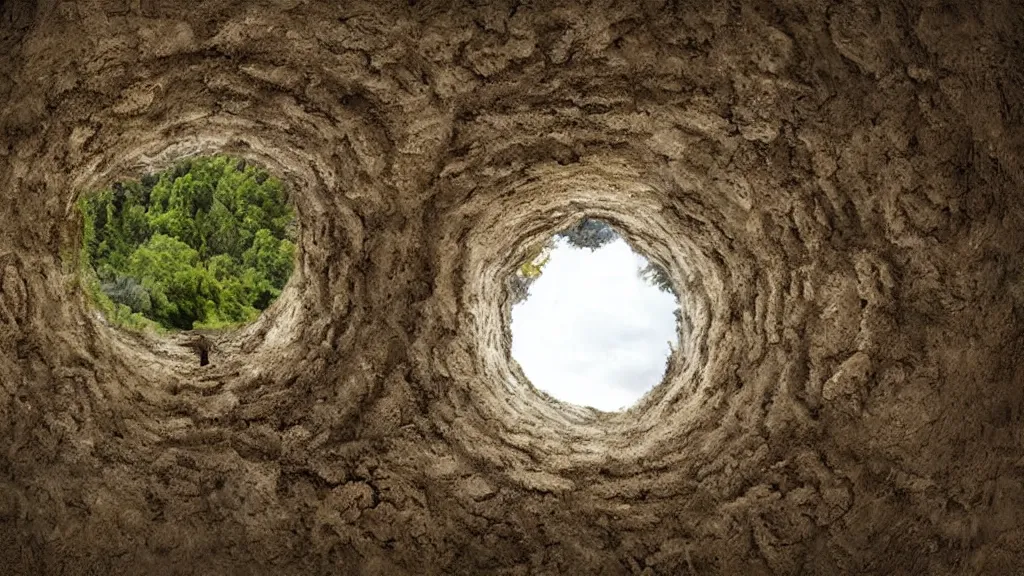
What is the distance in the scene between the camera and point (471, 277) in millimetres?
3902

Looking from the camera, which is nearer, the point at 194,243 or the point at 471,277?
the point at 471,277

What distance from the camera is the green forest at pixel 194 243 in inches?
244

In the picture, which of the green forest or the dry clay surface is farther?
the green forest

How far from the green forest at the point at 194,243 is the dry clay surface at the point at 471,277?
7.87 ft

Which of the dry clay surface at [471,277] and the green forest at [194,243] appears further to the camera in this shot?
the green forest at [194,243]

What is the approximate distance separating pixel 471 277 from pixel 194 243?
389cm

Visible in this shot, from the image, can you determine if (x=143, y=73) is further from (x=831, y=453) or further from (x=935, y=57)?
(x=831, y=453)

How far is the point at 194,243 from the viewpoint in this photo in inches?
268

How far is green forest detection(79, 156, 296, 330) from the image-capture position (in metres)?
6.20

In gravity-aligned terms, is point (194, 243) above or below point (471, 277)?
above

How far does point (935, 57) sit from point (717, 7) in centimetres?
74

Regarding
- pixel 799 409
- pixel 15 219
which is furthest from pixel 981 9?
pixel 15 219

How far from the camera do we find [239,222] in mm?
6844

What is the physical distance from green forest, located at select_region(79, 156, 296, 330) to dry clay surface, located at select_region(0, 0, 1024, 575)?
2400mm
